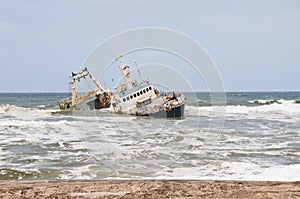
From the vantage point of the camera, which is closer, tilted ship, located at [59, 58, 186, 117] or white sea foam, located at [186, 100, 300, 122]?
tilted ship, located at [59, 58, 186, 117]

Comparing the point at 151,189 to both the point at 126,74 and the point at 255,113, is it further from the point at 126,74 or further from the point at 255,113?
the point at 255,113

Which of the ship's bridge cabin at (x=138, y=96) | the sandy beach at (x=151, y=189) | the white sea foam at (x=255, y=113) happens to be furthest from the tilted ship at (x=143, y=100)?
the sandy beach at (x=151, y=189)

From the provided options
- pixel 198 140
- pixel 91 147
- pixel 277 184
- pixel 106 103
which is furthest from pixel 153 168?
pixel 106 103

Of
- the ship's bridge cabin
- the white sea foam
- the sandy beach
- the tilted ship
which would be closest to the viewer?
the sandy beach

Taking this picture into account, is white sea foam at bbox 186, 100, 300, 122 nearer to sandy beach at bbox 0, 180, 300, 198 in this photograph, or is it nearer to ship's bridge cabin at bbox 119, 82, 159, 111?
ship's bridge cabin at bbox 119, 82, 159, 111

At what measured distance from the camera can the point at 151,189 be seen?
427 cm

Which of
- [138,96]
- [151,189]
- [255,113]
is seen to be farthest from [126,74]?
[151,189]

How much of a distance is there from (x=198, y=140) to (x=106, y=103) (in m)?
23.0

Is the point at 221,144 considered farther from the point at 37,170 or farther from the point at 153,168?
the point at 37,170

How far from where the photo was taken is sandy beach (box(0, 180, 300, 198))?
4059 millimetres

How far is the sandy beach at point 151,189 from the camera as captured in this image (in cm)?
406

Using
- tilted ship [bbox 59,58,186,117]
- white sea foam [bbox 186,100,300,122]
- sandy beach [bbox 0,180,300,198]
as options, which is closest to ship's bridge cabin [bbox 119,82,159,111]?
tilted ship [bbox 59,58,186,117]

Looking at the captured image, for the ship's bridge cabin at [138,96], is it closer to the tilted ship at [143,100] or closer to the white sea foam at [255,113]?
the tilted ship at [143,100]

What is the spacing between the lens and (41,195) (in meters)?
4.08
